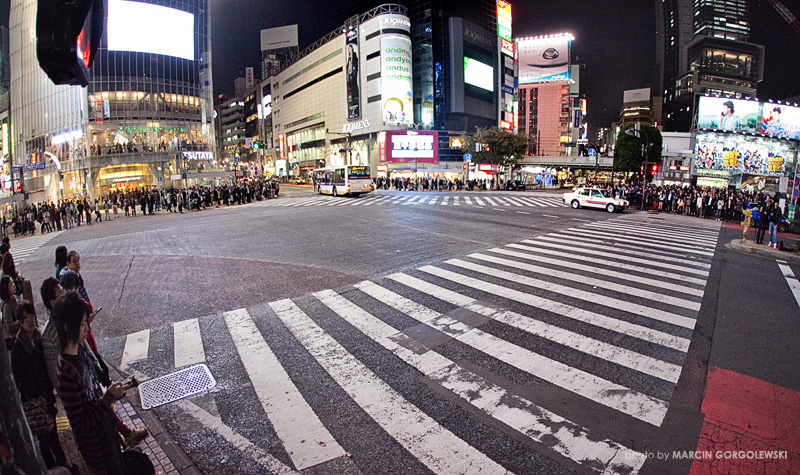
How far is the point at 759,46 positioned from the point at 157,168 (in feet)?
573

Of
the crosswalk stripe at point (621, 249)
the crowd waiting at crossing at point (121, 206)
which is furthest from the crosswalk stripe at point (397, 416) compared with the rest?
the crowd waiting at crossing at point (121, 206)

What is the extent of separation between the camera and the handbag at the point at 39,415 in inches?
125

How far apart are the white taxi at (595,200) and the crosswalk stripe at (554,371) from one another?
75.2ft

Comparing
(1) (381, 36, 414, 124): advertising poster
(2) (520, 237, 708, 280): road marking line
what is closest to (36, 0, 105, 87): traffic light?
(2) (520, 237, 708, 280): road marking line

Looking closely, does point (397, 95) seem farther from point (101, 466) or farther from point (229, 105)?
point (229, 105)

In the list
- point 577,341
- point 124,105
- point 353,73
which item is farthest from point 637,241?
point 353,73

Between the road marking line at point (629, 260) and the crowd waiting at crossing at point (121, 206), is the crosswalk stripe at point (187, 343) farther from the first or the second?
the crowd waiting at crossing at point (121, 206)

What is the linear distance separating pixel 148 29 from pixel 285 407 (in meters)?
65.3

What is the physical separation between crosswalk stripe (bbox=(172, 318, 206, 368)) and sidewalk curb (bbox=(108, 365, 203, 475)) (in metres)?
0.88

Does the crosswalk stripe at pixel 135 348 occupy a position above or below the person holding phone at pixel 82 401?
below

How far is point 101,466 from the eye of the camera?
2822mm

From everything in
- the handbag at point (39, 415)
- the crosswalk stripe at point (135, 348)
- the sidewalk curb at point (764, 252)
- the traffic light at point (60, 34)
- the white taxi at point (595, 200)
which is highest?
the traffic light at point (60, 34)

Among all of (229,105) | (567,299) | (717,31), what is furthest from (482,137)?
(717,31)

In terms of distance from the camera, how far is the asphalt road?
387 cm
